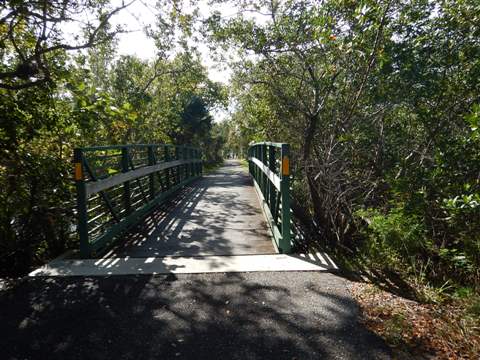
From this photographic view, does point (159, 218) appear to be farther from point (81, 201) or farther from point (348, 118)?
point (348, 118)

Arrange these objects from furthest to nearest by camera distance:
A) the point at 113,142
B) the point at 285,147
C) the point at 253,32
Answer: the point at 113,142
the point at 253,32
the point at 285,147

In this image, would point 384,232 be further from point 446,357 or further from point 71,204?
point 71,204

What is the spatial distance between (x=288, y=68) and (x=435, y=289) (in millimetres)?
4661

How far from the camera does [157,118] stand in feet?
49.4

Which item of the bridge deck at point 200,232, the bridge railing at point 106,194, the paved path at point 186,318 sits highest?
the bridge railing at point 106,194

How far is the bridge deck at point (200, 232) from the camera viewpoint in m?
4.31

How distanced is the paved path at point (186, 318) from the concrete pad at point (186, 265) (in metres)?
0.13

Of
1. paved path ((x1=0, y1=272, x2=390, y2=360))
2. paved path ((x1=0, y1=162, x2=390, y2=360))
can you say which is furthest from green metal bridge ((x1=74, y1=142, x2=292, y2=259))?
paved path ((x1=0, y1=272, x2=390, y2=360))

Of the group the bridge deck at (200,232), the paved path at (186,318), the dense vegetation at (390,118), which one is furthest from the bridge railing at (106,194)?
the dense vegetation at (390,118)

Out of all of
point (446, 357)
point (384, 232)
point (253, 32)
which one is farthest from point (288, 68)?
point (446, 357)

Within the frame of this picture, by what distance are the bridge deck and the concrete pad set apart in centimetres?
37

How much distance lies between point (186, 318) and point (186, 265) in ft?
3.65

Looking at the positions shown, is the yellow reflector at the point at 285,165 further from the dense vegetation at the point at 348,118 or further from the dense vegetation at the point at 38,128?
the dense vegetation at the point at 38,128

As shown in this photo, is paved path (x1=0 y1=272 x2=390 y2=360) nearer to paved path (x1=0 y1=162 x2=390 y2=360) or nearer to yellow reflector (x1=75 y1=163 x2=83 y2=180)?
paved path (x1=0 y1=162 x2=390 y2=360)
